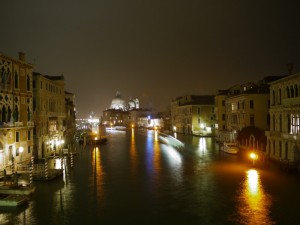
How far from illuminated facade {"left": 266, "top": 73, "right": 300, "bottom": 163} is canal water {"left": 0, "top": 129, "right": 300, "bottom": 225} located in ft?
9.45

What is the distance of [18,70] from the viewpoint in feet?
121

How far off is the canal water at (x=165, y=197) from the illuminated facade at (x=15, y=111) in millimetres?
4999

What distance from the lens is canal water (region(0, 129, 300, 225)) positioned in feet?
68.4

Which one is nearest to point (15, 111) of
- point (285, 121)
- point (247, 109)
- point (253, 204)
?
point (253, 204)

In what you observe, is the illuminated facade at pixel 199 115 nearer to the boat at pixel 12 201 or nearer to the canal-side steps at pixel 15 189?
the canal-side steps at pixel 15 189

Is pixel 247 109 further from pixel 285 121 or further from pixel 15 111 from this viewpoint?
pixel 15 111

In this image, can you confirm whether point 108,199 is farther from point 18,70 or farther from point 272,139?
point 272,139

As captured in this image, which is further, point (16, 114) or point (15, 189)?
point (16, 114)

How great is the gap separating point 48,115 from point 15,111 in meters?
14.6

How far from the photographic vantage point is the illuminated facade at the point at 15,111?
109ft

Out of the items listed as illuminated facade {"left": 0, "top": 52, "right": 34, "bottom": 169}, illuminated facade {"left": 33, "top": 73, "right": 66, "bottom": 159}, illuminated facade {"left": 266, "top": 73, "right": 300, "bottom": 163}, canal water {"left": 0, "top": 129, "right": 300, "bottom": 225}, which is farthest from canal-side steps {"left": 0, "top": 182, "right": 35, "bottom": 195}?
illuminated facade {"left": 266, "top": 73, "right": 300, "bottom": 163}

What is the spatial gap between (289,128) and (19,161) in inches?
1095

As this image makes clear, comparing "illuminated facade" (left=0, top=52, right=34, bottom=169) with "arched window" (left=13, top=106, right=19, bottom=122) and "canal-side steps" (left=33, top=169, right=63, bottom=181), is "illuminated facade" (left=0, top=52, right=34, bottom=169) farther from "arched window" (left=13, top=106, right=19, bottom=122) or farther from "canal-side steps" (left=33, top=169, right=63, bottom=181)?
"canal-side steps" (left=33, top=169, right=63, bottom=181)

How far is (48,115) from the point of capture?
5003 cm
